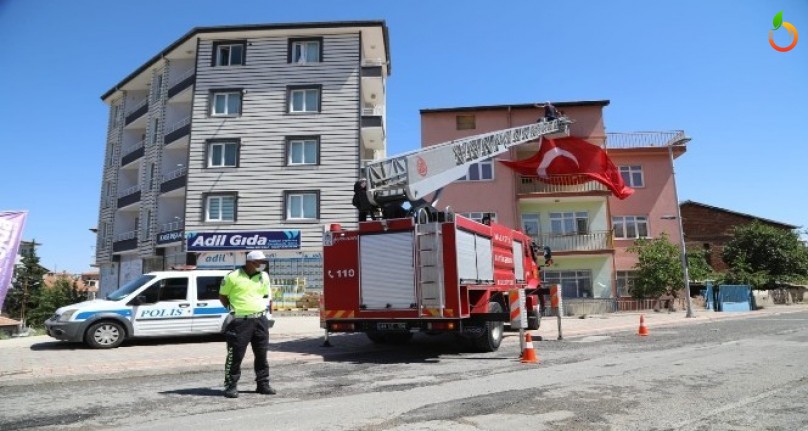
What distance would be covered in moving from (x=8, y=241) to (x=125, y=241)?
1136 inches

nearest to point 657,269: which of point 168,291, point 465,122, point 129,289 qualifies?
point 465,122

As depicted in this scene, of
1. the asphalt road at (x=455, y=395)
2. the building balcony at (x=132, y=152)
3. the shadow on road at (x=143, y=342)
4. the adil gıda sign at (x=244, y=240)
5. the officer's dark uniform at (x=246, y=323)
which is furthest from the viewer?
the building balcony at (x=132, y=152)

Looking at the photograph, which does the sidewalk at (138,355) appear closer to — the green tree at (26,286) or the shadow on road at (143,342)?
the shadow on road at (143,342)

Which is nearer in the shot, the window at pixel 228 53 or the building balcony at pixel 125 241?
the window at pixel 228 53

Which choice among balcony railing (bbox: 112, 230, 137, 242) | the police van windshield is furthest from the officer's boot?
balcony railing (bbox: 112, 230, 137, 242)

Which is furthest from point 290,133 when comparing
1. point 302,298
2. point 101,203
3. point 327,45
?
point 101,203

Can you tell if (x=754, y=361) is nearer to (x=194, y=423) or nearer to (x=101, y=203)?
(x=194, y=423)

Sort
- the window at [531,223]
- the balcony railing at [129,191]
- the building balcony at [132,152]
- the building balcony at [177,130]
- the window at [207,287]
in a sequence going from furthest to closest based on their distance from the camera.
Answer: the building balcony at [132,152] < the balcony railing at [129,191] < the window at [531,223] < the building balcony at [177,130] < the window at [207,287]

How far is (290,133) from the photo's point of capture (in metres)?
28.8

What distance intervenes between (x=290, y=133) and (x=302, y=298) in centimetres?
945

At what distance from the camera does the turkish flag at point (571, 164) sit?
28.7 metres

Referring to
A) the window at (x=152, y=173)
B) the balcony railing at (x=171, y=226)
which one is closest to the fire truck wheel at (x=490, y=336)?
the balcony railing at (x=171, y=226)

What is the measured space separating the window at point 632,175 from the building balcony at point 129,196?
30.3 meters

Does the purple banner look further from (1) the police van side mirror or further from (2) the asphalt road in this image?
(1) the police van side mirror
